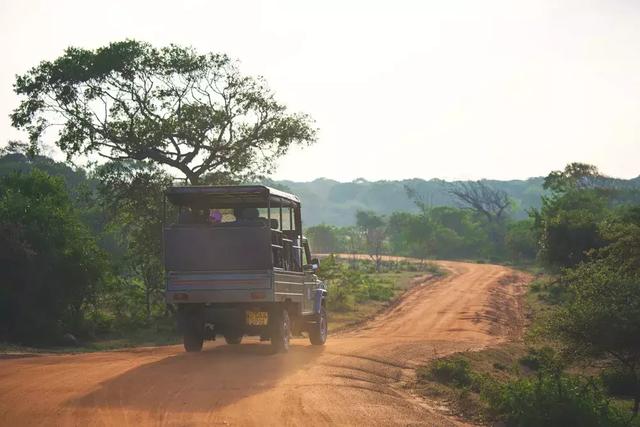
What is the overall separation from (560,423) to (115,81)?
24.7 meters

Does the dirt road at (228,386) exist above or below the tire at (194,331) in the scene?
below

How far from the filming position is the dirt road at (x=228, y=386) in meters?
11.6

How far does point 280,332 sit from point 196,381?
4461mm

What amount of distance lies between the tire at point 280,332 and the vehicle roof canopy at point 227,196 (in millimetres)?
2618

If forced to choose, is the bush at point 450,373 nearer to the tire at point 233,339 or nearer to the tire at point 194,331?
the tire at point 194,331

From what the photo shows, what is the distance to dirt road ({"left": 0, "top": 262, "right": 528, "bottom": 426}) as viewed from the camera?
38.2 feet

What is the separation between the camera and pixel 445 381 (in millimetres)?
17922

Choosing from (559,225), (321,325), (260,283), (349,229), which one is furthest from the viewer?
(349,229)

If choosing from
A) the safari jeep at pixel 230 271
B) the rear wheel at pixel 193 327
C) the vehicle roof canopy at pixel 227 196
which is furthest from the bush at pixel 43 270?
the rear wheel at pixel 193 327

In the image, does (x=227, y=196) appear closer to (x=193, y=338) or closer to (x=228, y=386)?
(x=193, y=338)

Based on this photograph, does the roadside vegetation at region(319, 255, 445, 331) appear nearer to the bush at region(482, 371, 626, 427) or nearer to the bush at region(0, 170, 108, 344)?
the bush at region(0, 170, 108, 344)

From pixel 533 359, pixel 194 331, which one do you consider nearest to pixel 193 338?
pixel 194 331

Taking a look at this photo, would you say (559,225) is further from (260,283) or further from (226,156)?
(260,283)

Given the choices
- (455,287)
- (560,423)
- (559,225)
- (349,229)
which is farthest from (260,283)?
(349,229)
